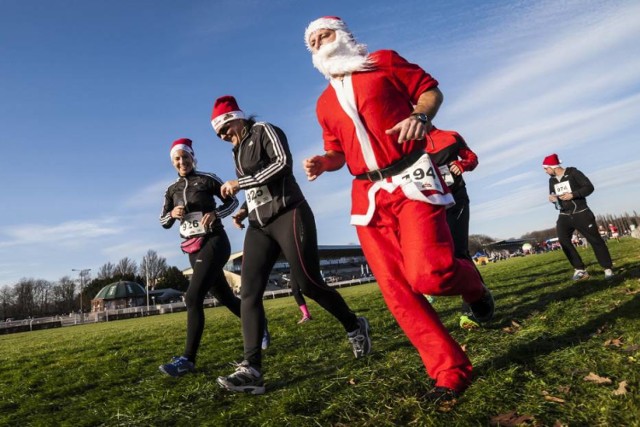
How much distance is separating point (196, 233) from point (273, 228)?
1267 mm

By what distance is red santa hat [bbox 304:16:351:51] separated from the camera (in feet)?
10.7

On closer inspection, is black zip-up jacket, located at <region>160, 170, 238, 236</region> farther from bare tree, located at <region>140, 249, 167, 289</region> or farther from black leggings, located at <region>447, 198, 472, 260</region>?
bare tree, located at <region>140, 249, 167, 289</region>

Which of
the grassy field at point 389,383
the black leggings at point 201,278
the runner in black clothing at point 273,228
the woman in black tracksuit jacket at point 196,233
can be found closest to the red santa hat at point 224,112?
the runner in black clothing at point 273,228

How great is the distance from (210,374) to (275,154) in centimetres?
230

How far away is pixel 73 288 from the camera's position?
10688 centimetres

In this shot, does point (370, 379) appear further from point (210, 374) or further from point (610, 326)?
point (610, 326)

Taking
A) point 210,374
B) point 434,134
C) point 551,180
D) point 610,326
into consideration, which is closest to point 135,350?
point 210,374

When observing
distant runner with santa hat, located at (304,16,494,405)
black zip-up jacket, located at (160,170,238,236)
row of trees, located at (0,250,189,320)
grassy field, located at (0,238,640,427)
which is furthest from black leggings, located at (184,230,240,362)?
row of trees, located at (0,250,189,320)

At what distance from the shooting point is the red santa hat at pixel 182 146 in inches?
209

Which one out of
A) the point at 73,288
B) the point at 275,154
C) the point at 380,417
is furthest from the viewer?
the point at 73,288

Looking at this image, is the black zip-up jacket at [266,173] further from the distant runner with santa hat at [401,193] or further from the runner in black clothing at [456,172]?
the runner in black clothing at [456,172]

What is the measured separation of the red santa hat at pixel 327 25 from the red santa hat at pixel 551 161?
6674 millimetres

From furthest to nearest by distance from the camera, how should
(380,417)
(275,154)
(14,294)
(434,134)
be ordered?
(14,294) < (434,134) < (275,154) < (380,417)

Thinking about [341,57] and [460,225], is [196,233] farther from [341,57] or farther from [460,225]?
[460,225]
